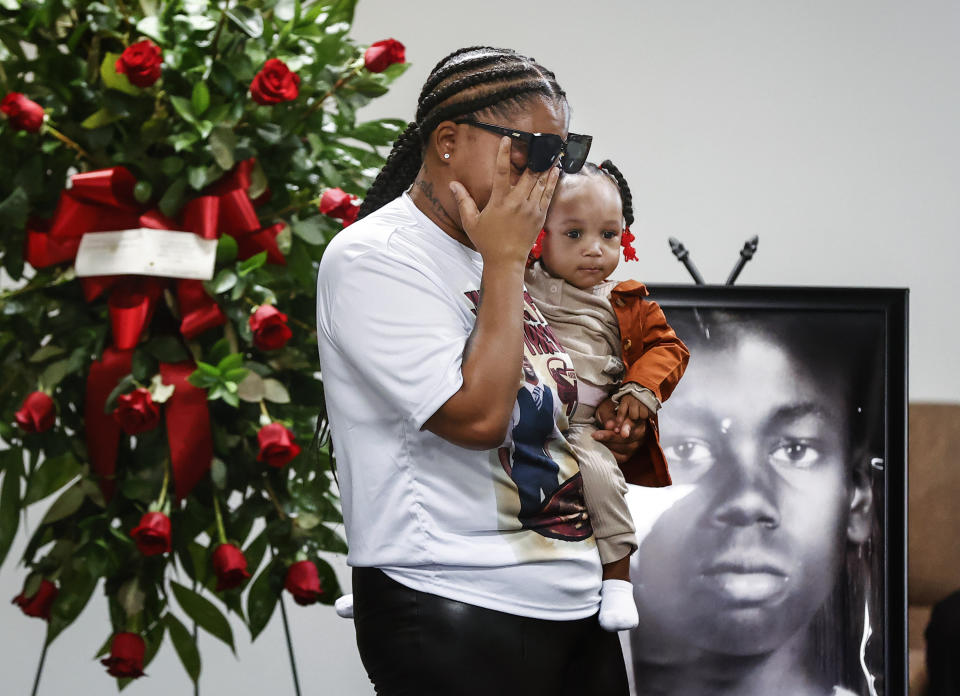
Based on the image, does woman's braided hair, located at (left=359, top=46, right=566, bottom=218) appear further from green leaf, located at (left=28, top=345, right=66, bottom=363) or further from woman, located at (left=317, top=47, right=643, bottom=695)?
green leaf, located at (left=28, top=345, right=66, bottom=363)

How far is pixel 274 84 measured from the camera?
174 cm

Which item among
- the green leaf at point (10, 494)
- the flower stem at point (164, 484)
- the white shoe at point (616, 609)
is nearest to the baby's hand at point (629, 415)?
the white shoe at point (616, 609)

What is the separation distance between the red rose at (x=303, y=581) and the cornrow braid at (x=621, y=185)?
2.95ft

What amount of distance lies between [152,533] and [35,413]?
0.98ft

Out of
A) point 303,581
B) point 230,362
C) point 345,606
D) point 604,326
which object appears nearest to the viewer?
point 345,606

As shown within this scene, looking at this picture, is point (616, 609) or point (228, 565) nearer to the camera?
point (616, 609)

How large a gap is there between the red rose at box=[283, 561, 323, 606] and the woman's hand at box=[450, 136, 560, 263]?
1071mm

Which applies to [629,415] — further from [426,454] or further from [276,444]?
[276,444]

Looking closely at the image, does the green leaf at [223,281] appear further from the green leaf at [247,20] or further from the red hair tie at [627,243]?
the red hair tie at [627,243]

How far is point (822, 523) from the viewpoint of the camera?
228cm

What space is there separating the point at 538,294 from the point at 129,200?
2.74 feet

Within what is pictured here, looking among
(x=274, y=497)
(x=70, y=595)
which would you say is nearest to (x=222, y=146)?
(x=274, y=497)

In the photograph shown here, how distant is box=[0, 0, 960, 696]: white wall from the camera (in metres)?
2.99

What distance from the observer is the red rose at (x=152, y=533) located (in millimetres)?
1709
